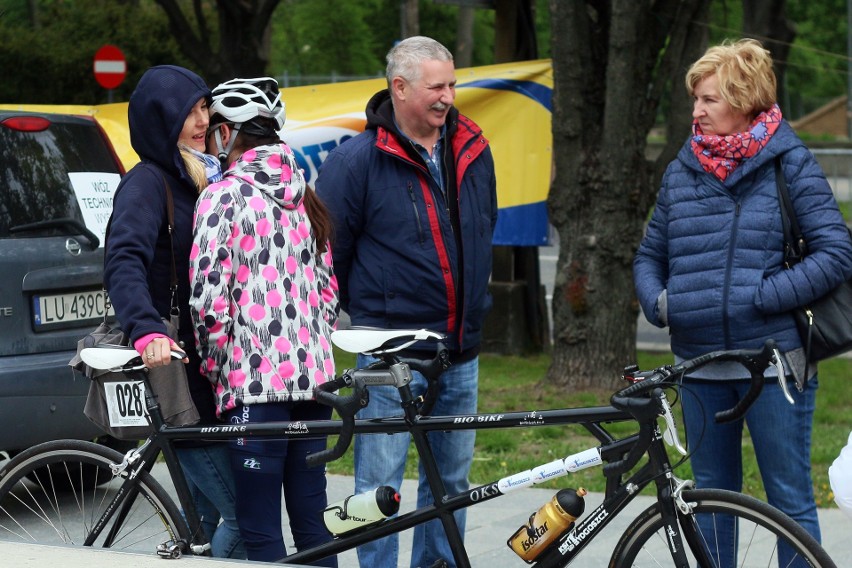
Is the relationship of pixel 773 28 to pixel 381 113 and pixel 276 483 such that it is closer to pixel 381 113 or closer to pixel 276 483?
pixel 381 113

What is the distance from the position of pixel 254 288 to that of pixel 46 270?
7.24ft

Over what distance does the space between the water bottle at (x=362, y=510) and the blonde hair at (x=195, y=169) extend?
0.98 meters

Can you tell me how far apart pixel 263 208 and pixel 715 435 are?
4.93 ft

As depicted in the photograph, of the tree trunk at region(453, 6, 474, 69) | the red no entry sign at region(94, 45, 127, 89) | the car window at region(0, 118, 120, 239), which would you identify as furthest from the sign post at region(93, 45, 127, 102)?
the car window at region(0, 118, 120, 239)

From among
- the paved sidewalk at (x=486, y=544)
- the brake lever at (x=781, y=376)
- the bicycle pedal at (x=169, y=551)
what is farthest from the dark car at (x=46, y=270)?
the brake lever at (x=781, y=376)

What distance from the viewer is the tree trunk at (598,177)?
810cm

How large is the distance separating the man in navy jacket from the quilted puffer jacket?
702 millimetres

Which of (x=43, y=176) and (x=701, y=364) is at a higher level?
(x=43, y=176)

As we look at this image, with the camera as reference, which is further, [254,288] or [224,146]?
[224,146]

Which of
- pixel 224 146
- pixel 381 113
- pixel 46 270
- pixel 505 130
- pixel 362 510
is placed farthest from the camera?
pixel 505 130

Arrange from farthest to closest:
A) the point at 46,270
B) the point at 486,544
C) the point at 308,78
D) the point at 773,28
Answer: the point at 308,78
the point at 773,28
the point at 46,270
the point at 486,544

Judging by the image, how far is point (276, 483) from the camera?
3.76 meters

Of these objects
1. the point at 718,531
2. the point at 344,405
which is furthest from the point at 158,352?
the point at 718,531

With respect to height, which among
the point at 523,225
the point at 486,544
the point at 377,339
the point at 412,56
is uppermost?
the point at 412,56
